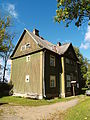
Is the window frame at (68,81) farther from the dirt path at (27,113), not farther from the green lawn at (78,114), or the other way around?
the green lawn at (78,114)

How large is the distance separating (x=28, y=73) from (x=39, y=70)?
2.58m

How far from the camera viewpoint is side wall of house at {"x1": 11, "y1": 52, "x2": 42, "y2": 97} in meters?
17.6

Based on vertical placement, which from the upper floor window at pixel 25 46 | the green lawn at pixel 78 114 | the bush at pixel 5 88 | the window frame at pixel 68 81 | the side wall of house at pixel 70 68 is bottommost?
the green lawn at pixel 78 114

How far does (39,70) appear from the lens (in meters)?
17.6

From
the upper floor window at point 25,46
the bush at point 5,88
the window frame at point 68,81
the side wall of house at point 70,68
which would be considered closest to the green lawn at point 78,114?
the side wall of house at point 70,68

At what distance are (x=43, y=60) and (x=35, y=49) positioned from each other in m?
2.71

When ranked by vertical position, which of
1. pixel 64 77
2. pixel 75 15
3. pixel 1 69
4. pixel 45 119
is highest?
pixel 75 15

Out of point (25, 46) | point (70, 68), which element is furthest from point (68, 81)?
point (25, 46)

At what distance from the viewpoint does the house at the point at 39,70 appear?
17.6m

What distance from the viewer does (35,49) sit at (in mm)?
19188

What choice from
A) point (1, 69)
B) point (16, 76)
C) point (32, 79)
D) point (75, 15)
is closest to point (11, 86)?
point (16, 76)

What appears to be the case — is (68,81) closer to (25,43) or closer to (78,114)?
(25,43)

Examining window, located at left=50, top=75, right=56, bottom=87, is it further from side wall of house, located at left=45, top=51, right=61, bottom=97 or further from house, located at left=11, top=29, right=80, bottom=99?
side wall of house, located at left=45, top=51, right=61, bottom=97

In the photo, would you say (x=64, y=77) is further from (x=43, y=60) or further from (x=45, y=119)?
(x=45, y=119)
